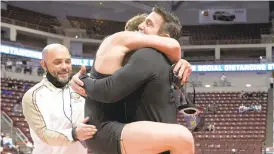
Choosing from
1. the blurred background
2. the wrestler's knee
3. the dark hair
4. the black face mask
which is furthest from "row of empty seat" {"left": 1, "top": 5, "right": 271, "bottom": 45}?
the wrestler's knee

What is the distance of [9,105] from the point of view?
2164cm

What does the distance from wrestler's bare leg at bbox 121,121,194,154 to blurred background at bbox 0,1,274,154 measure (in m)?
22.3

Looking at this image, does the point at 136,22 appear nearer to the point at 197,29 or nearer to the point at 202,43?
the point at 202,43

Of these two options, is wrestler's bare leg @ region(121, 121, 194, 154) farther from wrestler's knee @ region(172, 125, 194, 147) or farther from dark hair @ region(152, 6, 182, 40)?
dark hair @ region(152, 6, 182, 40)

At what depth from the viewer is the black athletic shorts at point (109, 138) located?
220cm

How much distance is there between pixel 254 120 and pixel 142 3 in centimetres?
1103

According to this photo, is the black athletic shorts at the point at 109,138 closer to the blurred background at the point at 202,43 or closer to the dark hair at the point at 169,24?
the dark hair at the point at 169,24

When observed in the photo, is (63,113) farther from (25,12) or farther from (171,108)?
(25,12)

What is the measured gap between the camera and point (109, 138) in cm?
222

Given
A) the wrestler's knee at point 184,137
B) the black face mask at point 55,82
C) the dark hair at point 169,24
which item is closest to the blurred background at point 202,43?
the black face mask at point 55,82

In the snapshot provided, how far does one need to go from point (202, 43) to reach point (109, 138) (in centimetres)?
3002

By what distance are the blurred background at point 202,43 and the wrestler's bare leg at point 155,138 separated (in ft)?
73.3

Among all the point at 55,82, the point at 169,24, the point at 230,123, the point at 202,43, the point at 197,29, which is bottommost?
the point at 230,123

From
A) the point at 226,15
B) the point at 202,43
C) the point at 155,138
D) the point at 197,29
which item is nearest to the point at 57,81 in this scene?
the point at 155,138
